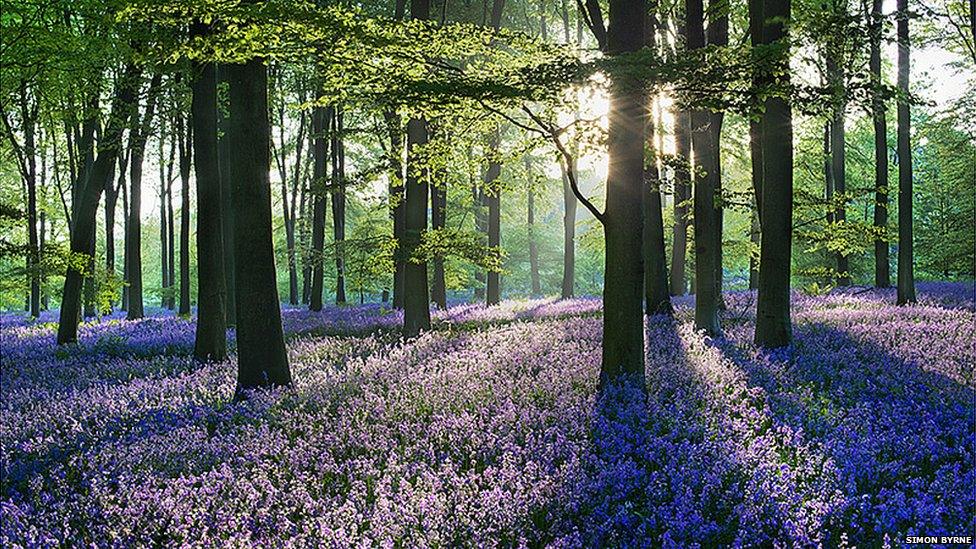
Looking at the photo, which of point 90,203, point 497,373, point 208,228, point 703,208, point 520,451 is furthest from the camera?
point 90,203

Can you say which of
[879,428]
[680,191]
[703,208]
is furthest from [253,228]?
[680,191]

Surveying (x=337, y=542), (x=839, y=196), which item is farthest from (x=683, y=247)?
(x=337, y=542)

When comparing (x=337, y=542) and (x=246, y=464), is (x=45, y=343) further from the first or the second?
(x=337, y=542)

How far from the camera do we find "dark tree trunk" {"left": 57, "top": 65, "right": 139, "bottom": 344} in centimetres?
1495

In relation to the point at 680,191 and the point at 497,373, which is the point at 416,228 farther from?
the point at 680,191

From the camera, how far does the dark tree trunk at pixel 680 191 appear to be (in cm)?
1395

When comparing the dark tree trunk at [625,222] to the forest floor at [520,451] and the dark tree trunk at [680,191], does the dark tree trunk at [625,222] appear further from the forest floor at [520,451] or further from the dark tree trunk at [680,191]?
the dark tree trunk at [680,191]

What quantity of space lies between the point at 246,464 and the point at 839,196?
12.9 m

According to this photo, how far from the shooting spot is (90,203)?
52.3 feet

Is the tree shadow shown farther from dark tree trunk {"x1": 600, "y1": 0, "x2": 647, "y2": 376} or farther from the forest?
dark tree trunk {"x1": 600, "y1": 0, "x2": 647, "y2": 376}

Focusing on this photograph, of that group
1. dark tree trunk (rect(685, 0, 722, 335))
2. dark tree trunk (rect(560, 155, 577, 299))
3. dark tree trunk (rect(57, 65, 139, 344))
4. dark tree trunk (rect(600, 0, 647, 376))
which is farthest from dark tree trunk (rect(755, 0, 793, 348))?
dark tree trunk (rect(560, 155, 577, 299))

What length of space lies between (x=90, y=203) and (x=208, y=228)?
648cm

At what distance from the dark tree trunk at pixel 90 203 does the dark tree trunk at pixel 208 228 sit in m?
3.87

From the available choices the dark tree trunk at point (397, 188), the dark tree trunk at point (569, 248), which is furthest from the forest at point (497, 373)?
the dark tree trunk at point (569, 248)
